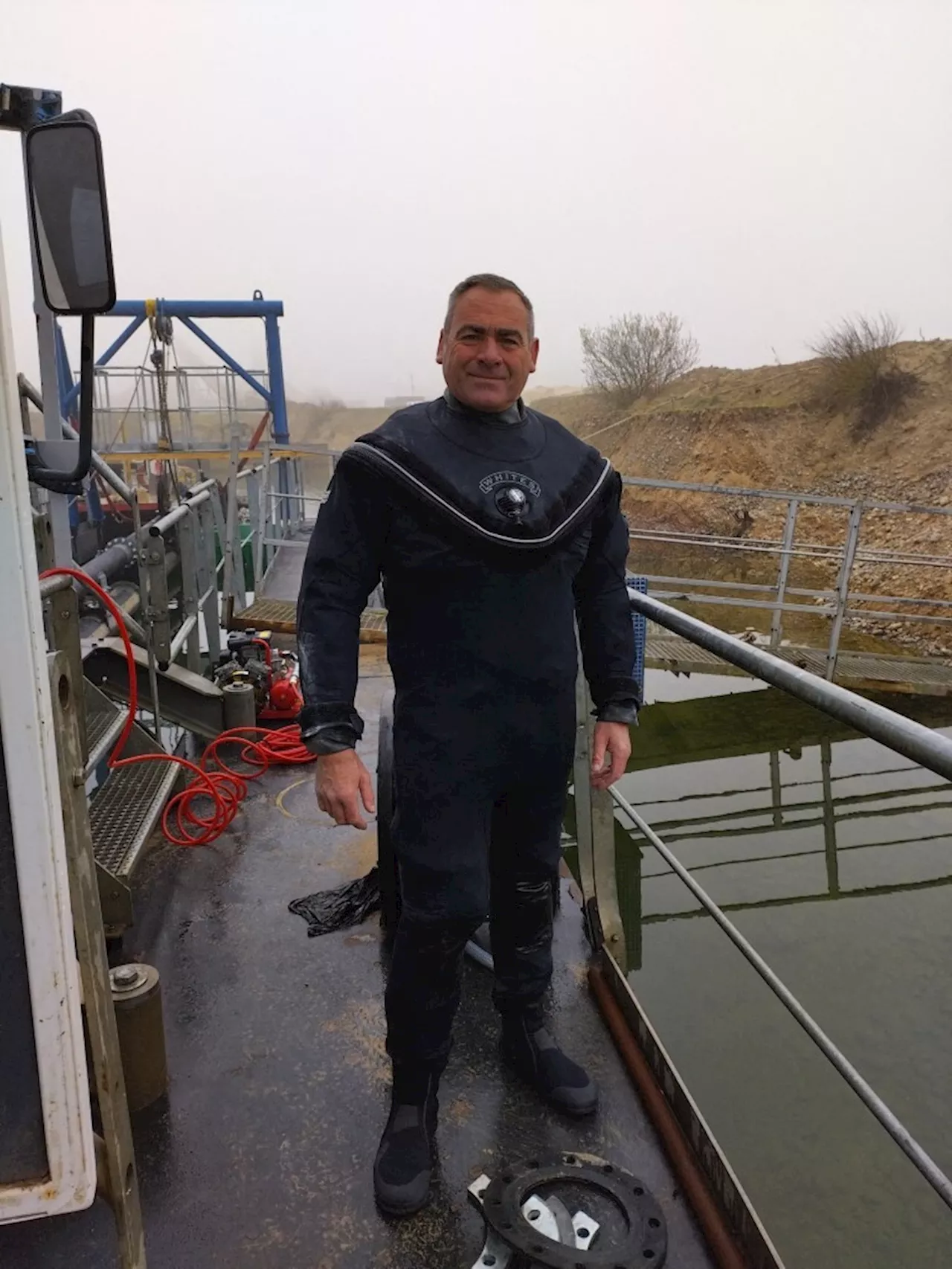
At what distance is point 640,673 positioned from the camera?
5.41 meters

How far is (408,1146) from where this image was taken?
1.71 m

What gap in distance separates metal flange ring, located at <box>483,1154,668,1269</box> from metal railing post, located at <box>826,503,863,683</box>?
669cm

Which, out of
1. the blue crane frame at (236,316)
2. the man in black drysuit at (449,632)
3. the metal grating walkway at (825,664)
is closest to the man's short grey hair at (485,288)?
the man in black drysuit at (449,632)

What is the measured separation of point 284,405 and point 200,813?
13.5 m

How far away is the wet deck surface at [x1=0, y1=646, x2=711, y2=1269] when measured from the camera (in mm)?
1590

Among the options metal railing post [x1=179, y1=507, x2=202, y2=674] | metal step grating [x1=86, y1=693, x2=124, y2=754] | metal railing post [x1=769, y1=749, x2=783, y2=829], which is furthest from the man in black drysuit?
metal railing post [x1=769, y1=749, x2=783, y2=829]

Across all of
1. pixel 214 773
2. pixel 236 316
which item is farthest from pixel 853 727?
pixel 236 316

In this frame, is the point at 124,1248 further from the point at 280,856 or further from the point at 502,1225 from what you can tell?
the point at 280,856

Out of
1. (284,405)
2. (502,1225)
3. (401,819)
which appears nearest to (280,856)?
(401,819)

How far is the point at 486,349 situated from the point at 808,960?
12.0ft

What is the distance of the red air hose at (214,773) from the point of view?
10.6ft

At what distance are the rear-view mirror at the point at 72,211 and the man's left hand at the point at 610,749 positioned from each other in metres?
1.30

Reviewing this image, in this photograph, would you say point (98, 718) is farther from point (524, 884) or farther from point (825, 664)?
point (825, 664)

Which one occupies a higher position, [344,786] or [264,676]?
[344,786]
